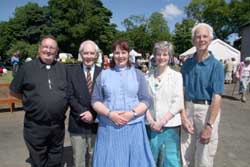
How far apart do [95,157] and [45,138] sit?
2.66ft

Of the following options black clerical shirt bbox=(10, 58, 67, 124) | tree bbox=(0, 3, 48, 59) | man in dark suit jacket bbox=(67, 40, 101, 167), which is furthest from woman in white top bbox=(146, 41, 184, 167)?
tree bbox=(0, 3, 48, 59)

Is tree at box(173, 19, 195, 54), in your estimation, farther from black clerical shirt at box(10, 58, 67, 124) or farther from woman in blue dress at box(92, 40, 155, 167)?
woman in blue dress at box(92, 40, 155, 167)

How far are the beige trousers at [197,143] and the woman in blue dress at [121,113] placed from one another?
1.89 feet

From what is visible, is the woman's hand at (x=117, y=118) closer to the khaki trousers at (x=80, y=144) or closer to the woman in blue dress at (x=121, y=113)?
the woman in blue dress at (x=121, y=113)

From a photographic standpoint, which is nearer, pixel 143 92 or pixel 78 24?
pixel 143 92

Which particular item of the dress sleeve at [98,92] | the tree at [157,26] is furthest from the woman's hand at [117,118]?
the tree at [157,26]

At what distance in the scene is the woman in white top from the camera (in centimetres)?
378

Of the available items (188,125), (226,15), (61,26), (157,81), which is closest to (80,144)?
(157,81)

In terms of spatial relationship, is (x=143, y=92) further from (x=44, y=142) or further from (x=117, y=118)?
(x=44, y=142)

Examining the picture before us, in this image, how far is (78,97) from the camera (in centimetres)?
399

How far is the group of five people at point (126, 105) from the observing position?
363 centimetres

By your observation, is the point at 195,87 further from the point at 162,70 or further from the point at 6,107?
the point at 6,107

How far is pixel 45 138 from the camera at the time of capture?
4.10 metres

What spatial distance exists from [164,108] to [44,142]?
1713mm
